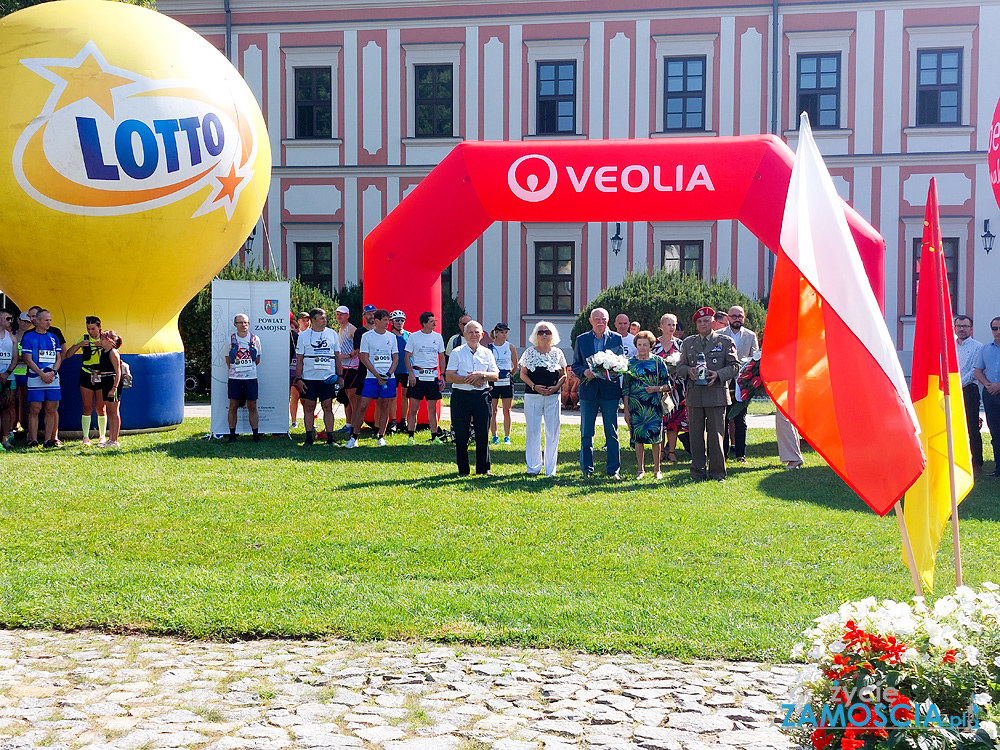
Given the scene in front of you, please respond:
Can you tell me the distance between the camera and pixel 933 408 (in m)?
4.45

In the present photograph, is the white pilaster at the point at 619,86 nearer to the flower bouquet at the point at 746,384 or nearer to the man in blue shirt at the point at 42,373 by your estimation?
the flower bouquet at the point at 746,384

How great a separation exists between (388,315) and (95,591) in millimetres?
7718

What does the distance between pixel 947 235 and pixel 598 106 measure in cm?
954

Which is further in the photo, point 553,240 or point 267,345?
point 553,240

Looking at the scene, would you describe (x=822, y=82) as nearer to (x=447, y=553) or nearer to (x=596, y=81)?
(x=596, y=81)

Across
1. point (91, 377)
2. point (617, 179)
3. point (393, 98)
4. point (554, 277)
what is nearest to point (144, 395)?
point (91, 377)

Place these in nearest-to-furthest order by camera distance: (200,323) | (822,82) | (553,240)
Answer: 1. (200,323)
2. (822,82)
3. (553,240)

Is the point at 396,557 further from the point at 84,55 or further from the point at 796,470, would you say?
the point at 84,55

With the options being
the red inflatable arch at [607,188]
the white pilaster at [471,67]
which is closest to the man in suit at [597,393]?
the red inflatable arch at [607,188]

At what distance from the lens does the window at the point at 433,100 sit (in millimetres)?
28203

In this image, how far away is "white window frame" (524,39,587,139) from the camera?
90.6ft

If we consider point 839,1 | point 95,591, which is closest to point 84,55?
point 95,591

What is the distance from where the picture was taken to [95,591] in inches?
251

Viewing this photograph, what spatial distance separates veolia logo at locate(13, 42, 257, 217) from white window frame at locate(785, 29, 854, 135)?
18.1 metres
